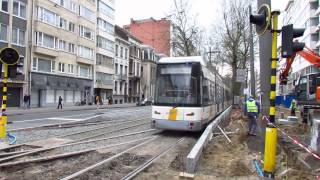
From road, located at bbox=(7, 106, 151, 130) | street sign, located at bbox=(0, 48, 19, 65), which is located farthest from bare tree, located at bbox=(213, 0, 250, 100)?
street sign, located at bbox=(0, 48, 19, 65)

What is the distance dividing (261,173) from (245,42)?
37364mm

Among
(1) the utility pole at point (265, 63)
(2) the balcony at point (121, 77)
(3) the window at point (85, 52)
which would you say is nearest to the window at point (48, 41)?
(3) the window at point (85, 52)

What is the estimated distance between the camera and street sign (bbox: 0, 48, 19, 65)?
37.5ft

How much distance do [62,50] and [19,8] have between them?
360 inches

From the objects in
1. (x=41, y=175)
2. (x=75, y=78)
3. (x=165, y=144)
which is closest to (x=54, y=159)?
(x=41, y=175)

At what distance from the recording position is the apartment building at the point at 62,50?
4034 centimetres

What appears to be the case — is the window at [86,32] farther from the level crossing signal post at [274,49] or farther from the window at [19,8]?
the level crossing signal post at [274,49]

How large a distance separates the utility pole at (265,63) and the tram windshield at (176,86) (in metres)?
4.73

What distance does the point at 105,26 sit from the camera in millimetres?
59781

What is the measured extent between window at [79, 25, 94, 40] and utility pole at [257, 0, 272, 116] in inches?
1757

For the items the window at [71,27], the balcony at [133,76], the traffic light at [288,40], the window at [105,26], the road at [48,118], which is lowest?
the road at [48,118]

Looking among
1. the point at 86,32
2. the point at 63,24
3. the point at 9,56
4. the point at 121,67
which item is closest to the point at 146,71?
the point at 121,67

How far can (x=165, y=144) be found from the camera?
488 inches

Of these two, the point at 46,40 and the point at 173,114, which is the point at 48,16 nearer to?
the point at 46,40
